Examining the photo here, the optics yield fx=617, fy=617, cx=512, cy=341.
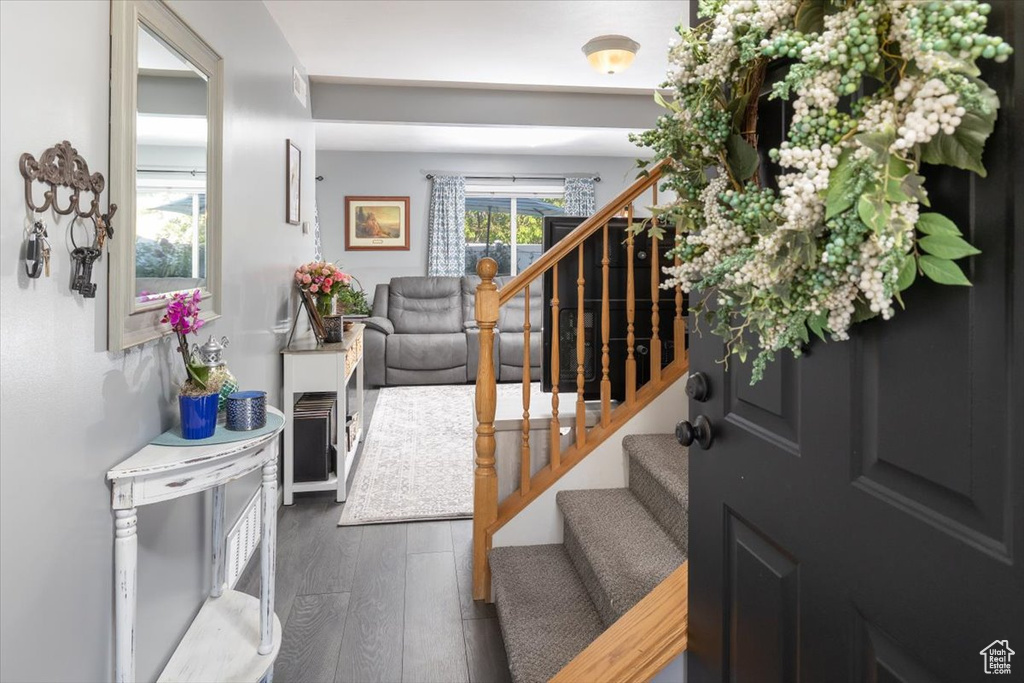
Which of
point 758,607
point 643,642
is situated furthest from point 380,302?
point 758,607

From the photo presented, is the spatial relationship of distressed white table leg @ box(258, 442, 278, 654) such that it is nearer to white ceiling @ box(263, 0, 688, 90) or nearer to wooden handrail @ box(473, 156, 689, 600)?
wooden handrail @ box(473, 156, 689, 600)

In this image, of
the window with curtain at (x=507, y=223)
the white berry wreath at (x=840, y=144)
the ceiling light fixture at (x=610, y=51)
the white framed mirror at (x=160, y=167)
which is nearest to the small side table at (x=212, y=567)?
the white framed mirror at (x=160, y=167)

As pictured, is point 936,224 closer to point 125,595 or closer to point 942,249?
point 942,249

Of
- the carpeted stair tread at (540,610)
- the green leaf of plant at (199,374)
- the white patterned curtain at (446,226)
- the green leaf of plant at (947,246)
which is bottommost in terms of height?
the carpeted stair tread at (540,610)

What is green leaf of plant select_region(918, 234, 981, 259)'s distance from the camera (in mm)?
565

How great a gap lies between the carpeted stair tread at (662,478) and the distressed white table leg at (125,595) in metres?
1.43

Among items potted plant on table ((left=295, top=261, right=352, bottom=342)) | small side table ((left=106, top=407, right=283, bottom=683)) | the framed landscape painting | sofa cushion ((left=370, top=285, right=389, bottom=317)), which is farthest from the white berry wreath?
the framed landscape painting

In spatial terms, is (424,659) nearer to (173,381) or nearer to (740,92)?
(173,381)

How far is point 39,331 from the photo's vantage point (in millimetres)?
1210

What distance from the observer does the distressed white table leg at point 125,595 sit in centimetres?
142

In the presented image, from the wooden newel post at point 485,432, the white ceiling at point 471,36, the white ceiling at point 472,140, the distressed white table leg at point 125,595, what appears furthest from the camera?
the white ceiling at point 472,140

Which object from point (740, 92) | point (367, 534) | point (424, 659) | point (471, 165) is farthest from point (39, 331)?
point (471, 165)

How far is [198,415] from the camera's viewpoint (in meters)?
1.71

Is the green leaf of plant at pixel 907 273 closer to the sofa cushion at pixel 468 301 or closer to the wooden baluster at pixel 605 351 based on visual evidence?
the wooden baluster at pixel 605 351
